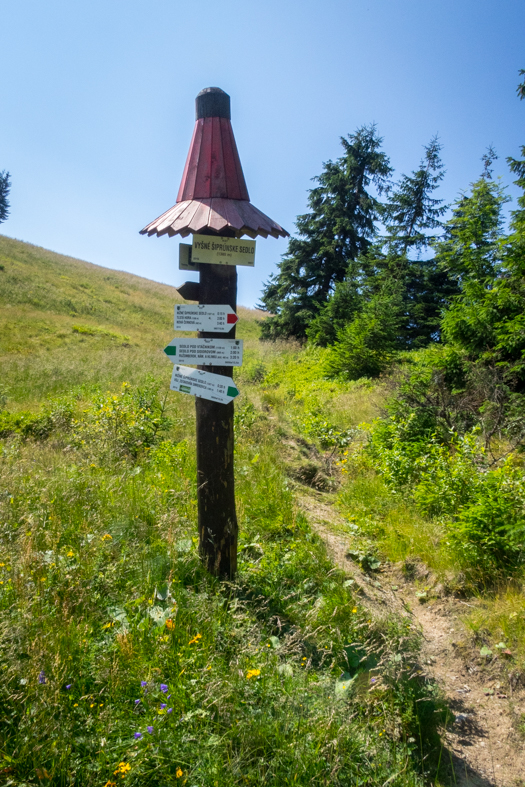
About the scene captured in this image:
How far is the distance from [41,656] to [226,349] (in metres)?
2.08

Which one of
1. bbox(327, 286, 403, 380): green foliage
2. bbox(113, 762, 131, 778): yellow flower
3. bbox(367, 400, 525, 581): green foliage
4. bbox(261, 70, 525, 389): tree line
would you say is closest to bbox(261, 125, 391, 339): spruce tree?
bbox(261, 70, 525, 389): tree line

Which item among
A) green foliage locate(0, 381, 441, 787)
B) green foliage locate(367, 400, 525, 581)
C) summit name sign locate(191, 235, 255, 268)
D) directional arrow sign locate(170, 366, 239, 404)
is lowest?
green foliage locate(0, 381, 441, 787)

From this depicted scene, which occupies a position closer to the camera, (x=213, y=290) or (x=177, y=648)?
(x=177, y=648)

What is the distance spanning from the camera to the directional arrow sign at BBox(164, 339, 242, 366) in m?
2.95

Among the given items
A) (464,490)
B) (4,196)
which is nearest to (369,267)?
(464,490)

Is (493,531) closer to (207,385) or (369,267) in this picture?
(207,385)

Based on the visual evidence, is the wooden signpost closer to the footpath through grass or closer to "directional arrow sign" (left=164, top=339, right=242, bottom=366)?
"directional arrow sign" (left=164, top=339, right=242, bottom=366)

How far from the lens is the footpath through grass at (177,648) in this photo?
5.98ft

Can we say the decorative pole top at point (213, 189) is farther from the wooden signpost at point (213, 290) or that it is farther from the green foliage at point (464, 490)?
the green foliage at point (464, 490)

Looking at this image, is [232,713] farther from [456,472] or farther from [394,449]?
[394,449]

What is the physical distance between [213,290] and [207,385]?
0.70 meters

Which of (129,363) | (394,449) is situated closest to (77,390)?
(129,363)

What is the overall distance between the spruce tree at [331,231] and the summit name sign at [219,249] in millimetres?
13951

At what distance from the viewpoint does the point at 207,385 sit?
9.71ft
